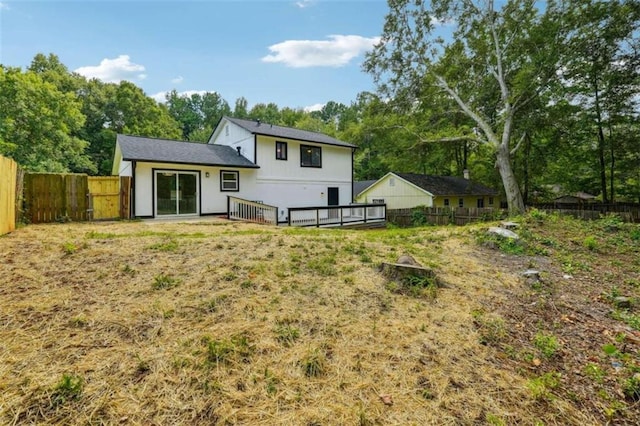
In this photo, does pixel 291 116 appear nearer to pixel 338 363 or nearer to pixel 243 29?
pixel 243 29

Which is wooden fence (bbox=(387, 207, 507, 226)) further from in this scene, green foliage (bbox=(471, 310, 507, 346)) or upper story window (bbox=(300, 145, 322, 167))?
green foliage (bbox=(471, 310, 507, 346))

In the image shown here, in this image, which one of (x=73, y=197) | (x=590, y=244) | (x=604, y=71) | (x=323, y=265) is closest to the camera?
(x=323, y=265)

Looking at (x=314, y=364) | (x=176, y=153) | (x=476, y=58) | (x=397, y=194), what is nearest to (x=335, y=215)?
(x=176, y=153)

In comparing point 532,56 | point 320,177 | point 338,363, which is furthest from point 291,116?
point 338,363

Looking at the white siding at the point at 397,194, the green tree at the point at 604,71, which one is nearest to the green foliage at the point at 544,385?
the green tree at the point at 604,71

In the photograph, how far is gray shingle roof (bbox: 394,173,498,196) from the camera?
21359 mm

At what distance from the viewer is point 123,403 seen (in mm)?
1848

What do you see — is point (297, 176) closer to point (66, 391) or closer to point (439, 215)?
point (439, 215)

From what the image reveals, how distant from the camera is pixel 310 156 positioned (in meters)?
16.9

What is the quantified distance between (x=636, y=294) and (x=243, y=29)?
16.3 metres

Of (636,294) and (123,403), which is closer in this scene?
(123,403)

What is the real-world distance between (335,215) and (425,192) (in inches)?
343

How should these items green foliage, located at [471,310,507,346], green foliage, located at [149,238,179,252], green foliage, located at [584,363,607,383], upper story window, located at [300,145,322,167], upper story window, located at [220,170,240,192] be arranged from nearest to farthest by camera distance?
green foliage, located at [584,363,607,383] → green foliage, located at [471,310,507,346] → green foliage, located at [149,238,179,252] → upper story window, located at [220,170,240,192] → upper story window, located at [300,145,322,167]

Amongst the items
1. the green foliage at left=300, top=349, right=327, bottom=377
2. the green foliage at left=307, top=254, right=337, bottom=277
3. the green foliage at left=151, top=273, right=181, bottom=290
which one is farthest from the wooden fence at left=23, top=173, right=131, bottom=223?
the green foliage at left=300, top=349, right=327, bottom=377
